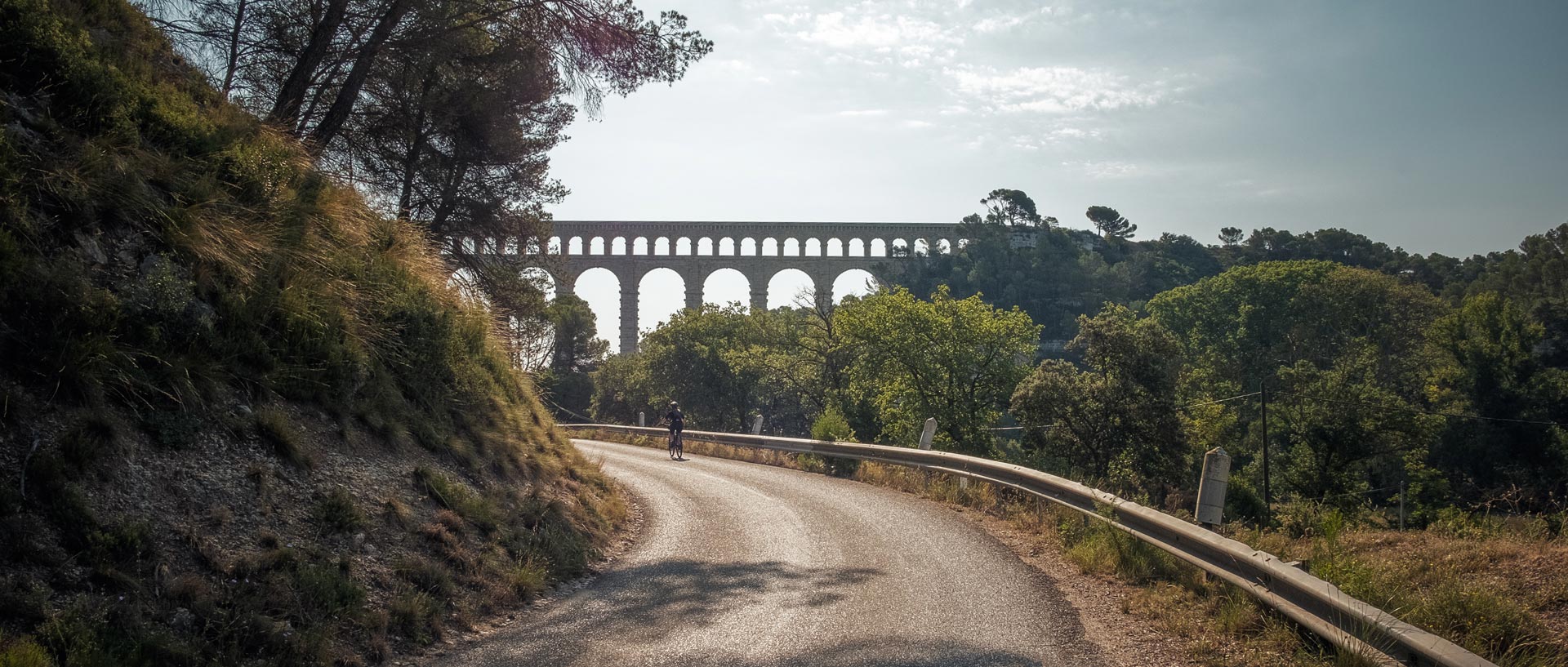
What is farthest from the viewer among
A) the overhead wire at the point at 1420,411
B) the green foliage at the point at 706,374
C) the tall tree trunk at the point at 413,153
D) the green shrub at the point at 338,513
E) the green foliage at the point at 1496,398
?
the green foliage at the point at 706,374

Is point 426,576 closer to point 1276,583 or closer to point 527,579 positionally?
point 527,579

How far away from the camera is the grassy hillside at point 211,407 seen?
17.4 feet

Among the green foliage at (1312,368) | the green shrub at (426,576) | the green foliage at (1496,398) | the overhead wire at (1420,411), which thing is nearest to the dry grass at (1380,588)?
the green shrub at (426,576)

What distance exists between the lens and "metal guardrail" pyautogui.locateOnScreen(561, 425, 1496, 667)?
4.89m

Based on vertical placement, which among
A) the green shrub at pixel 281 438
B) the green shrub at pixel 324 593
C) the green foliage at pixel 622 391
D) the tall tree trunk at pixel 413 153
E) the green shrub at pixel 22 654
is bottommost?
the green foliage at pixel 622 391

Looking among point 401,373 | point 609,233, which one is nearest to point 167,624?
point 401,373

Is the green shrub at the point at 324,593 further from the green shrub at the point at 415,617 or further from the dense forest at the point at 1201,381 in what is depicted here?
the dense forest at the point at 1201,381

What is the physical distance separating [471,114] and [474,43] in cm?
125

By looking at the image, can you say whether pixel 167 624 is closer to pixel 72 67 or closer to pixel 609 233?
pixel 72 67

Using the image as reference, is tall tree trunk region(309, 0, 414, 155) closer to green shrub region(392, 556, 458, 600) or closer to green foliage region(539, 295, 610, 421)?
green shrub region(392, 556, 458, 600)

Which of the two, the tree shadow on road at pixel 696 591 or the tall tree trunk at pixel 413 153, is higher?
the tall tree trunk at pixel 413 153

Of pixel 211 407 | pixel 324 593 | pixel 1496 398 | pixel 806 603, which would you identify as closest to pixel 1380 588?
pixel 806 603

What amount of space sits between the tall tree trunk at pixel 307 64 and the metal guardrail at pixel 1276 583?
10825 mm

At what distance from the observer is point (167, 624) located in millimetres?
5105
